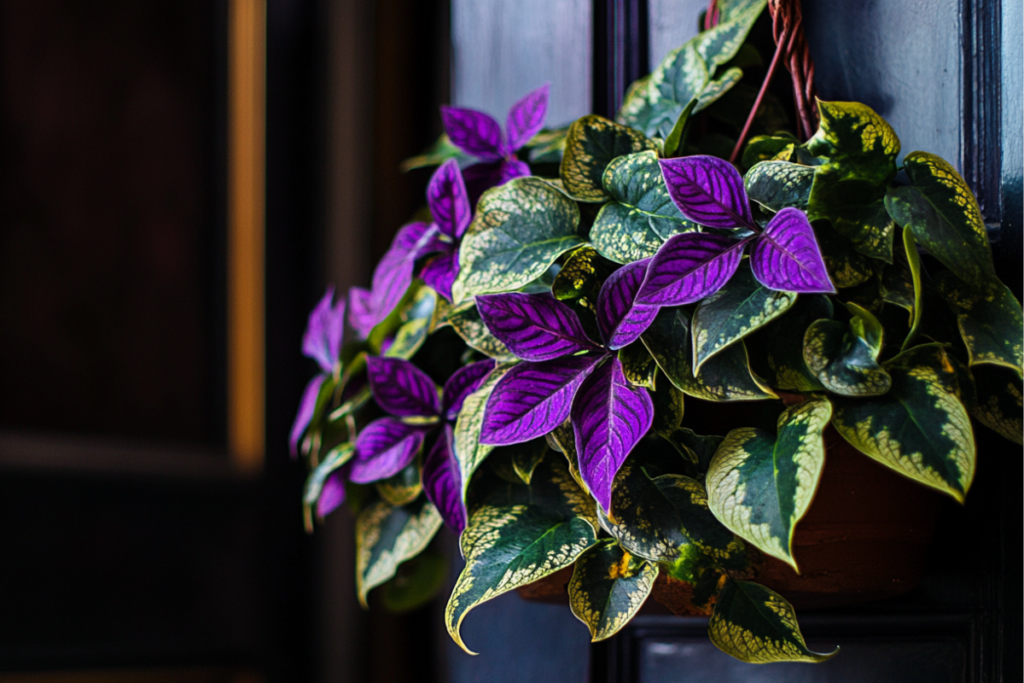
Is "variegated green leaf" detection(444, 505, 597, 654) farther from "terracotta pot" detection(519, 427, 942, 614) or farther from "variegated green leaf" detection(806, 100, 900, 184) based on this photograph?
"variegated green leaf" detection(806, 100, 900, 184)

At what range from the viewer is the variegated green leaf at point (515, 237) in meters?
0.39

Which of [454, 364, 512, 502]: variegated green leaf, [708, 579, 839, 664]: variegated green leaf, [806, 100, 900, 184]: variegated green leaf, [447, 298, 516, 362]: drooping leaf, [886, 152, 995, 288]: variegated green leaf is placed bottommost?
[708, 579, 839, 664]: variegated green leaf

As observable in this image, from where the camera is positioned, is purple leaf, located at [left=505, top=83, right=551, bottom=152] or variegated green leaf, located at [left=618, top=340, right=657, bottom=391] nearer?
variegated green leaf, located at [left=618, top=340, right=657, bottom=391]

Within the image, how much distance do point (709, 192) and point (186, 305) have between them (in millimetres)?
1029

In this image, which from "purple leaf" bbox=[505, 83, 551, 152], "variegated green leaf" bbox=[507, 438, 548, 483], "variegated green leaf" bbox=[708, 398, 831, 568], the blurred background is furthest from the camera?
the blurred background

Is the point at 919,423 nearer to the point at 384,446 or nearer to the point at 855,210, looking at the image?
the point at 855,210

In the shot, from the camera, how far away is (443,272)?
0.46 metres

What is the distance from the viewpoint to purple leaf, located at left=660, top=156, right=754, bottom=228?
351 mm

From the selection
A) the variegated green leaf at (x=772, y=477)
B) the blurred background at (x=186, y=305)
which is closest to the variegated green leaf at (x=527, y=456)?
the variegated green leaf at (x=772, y=477)

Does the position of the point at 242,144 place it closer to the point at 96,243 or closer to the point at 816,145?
the point at 96,243

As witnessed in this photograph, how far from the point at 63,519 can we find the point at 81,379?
0.76ft

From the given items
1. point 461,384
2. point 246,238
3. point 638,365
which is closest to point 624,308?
point 638,365

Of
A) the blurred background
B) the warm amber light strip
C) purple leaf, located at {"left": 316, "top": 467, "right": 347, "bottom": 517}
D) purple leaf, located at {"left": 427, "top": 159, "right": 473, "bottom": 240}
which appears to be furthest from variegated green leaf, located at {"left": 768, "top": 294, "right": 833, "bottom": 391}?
the warm amber light strip

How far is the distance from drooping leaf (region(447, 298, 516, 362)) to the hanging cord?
0.22 m
